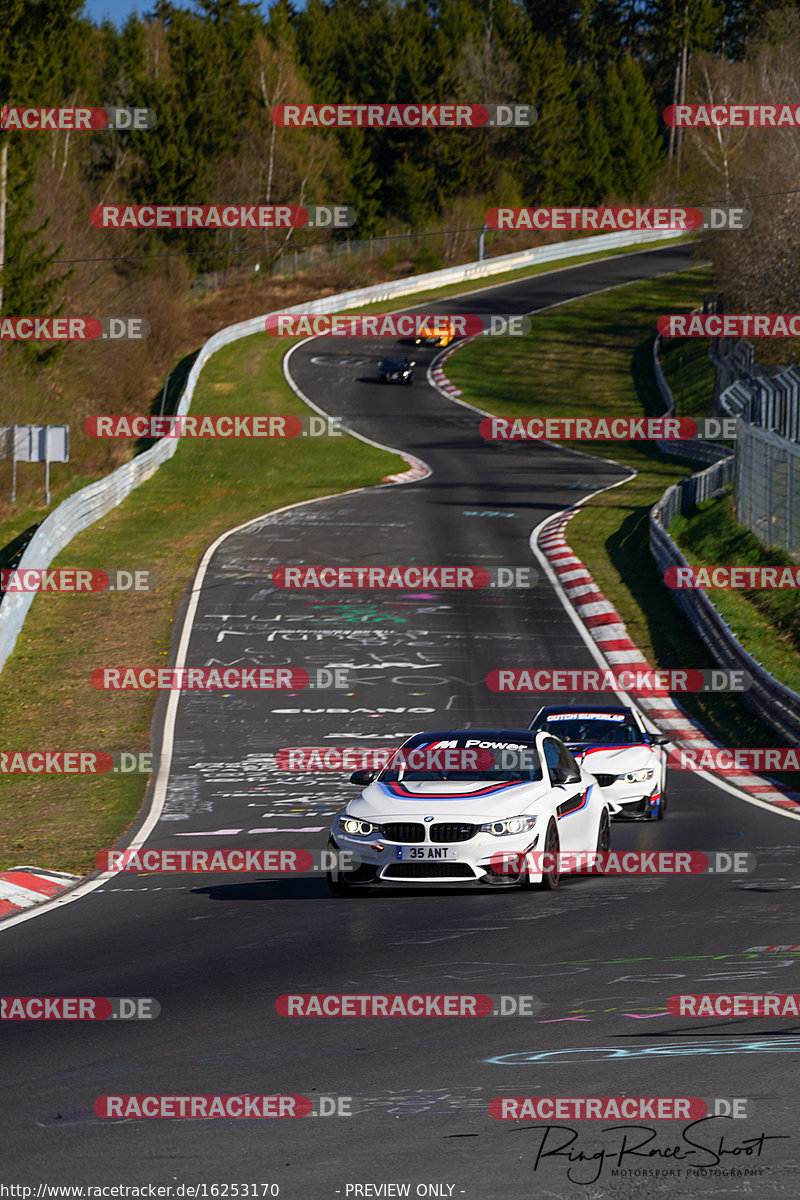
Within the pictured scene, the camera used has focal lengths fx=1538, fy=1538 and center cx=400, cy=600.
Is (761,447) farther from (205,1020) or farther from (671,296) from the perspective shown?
(671,296)

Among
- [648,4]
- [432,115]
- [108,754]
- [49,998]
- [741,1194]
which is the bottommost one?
[108,754]

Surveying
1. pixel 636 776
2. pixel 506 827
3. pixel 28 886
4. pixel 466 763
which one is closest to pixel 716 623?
pixel 636 776

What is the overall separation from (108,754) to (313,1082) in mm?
15556

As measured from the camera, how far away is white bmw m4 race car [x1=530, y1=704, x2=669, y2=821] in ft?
56.2

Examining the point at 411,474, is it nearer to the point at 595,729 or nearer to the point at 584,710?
the point at 584,710

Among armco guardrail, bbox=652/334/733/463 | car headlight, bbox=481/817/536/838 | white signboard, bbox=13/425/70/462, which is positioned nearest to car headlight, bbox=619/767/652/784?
car headlight, bbox=481/817/536/838

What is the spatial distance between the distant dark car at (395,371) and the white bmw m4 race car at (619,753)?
47902 mm

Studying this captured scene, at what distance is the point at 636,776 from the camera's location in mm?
17172

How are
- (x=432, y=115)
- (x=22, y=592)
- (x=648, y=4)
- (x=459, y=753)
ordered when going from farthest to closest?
(x=648, y=4) → (x=432, y=115) → (x=22, y=592) → (x=459, y=753)

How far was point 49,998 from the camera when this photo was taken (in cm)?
866

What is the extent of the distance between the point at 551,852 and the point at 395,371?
2159 inches

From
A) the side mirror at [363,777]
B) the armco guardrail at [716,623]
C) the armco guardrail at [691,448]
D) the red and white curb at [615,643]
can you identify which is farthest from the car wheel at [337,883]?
the armco guardrail at [691,448]

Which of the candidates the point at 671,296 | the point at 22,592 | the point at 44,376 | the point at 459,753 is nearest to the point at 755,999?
the point at 459,753

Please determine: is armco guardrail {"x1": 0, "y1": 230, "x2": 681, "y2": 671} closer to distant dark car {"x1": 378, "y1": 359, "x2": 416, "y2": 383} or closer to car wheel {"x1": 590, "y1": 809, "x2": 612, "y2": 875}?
distant dark car {"x1": 378, "y1": 359, "x2": 416, "y2": 383}
